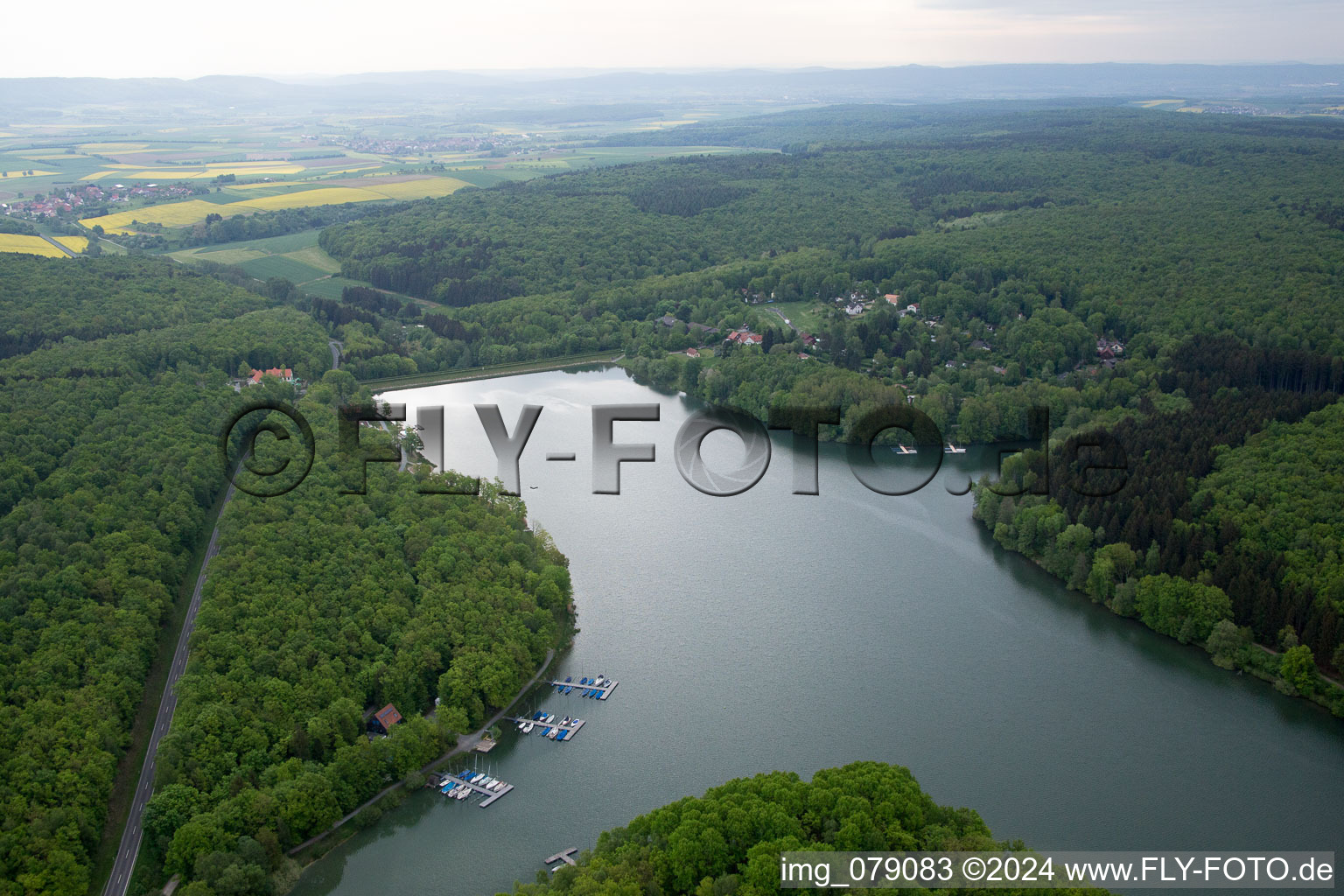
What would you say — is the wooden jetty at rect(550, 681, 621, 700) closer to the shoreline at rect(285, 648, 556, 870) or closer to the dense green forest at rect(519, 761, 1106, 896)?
the shoreline at rect(285, 648, 556, 870)

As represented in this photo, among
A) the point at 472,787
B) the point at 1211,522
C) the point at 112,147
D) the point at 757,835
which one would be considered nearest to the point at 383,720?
the point at 472,787

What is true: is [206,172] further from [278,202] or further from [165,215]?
[165,215]

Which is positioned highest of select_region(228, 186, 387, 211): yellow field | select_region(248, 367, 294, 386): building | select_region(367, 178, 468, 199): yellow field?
select_region(367, 178, 468, 199): yellow field

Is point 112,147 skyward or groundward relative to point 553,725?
skyward

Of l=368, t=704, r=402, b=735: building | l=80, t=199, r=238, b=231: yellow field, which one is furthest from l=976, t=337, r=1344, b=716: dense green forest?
l=80, t=199, r=238, b=231: yellow field

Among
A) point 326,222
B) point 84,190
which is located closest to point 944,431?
point 326,222

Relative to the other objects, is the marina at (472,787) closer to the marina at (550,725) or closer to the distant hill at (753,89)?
the marina at (550,725)

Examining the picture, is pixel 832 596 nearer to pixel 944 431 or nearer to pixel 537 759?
pixel 537 759
